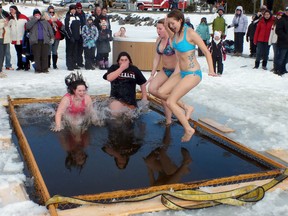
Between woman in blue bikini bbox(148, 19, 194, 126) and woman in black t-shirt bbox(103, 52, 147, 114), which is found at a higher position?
woman in blue bikini bbox(148, 19, 194, 126)

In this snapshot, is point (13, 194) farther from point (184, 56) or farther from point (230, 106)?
point (230, 106)

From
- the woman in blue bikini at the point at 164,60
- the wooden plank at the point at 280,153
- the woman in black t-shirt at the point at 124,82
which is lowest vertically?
the wooden plank at the point at 280,153

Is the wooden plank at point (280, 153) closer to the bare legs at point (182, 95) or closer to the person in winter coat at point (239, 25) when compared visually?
the bare legs at point (182, 95)

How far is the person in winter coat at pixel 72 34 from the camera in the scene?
1084 cm

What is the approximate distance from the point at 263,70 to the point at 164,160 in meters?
7.71

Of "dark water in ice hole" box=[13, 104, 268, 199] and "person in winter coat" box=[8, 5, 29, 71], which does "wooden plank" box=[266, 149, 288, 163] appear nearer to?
"dark water in ice hole" box=[13, 104, 268, 199]

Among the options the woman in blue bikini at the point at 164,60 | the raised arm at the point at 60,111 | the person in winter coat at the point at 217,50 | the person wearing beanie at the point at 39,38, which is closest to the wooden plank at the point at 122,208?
the woman in blue bikini at the point at 164,60

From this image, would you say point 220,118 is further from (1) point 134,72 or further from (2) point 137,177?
(2) point 137,177

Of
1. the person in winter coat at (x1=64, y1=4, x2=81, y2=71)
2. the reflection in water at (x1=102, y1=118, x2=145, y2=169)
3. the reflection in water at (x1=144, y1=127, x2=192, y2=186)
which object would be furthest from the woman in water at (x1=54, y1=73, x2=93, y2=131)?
the person in winter coat at (x1=64, y1=4, x2=81, y2=71)

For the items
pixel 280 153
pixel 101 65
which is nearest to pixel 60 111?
pixel 280 153

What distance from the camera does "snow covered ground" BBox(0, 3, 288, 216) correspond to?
334 centimetres

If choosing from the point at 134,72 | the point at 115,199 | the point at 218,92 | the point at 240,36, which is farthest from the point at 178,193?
the point at 240,36

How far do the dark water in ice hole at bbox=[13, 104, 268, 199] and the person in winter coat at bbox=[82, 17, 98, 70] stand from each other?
17.7 feet

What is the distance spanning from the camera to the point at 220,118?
660 centimetres
